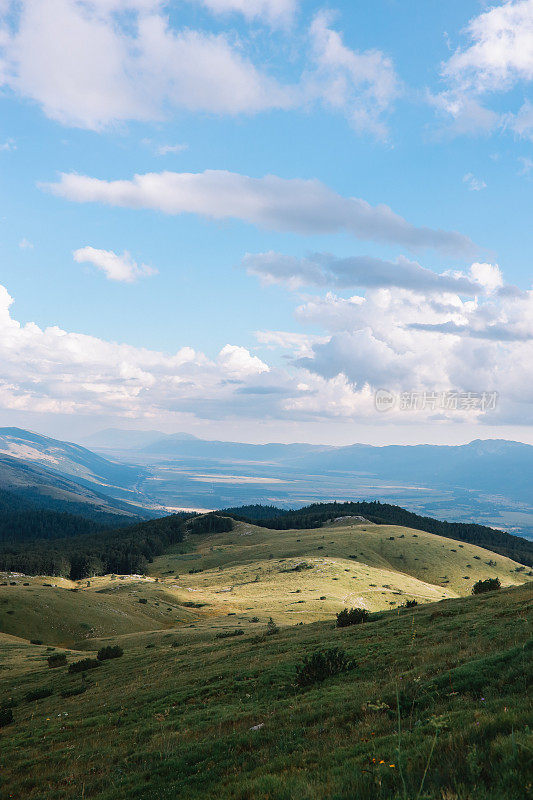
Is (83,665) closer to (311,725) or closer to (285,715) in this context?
(285,715)

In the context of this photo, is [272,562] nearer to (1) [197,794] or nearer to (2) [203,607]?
(2) [203,607]

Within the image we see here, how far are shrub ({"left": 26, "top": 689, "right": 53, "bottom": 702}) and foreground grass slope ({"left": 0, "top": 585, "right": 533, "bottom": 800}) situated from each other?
262mm

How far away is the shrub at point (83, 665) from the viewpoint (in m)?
34.2

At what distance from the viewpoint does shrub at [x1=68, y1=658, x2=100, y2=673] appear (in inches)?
1347

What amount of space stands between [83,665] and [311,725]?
30.4m

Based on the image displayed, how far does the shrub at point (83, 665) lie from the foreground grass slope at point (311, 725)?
4.51 meters

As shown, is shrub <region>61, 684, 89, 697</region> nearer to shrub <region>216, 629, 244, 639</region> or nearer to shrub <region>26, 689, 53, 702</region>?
shrub <region>26, 689, 53, 702</region>

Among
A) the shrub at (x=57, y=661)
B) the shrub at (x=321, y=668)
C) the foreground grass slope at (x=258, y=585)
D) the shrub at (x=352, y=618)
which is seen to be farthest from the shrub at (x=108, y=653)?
the shrub at (x=321, y=668)

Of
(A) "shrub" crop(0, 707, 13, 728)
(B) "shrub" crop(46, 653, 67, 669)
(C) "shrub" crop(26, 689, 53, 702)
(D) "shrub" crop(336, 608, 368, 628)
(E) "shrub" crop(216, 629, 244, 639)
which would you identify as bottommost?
(B) "shrub" crop(46, 653, 67, 669)

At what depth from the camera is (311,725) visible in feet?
42.5

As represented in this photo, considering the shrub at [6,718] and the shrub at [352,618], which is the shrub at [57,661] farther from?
the shrub at [352,618]

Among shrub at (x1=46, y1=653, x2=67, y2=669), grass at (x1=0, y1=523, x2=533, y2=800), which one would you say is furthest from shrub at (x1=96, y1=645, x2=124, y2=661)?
shrub at (x1=46, y1=653, x2=67, y2=669)

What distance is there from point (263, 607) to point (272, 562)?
49.8m

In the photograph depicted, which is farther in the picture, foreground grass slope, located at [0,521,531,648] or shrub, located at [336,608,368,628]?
foreground grass slope, located at [0,521,531,648]
